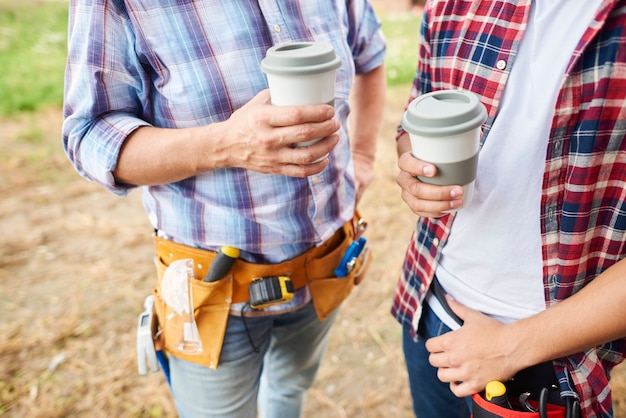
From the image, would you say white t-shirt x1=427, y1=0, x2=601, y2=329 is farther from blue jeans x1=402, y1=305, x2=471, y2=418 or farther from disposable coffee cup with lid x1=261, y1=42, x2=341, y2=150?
disposable coffee cup with lid x1=261, y1=42, x2=341, y2=150

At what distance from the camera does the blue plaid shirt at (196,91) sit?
1207 millimetres

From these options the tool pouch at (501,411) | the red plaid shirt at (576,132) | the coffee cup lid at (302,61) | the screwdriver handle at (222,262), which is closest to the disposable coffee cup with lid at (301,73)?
the coffee cup lid at (302,61)

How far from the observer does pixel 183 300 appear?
1.50m

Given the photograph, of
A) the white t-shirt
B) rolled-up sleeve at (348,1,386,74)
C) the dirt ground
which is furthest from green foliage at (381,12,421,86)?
the white t-shirt

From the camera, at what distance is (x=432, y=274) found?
1369 mm

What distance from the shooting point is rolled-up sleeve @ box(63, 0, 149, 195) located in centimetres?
118

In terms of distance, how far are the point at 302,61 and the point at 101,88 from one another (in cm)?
54

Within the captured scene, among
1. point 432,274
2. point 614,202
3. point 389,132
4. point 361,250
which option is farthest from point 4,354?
point 389,132

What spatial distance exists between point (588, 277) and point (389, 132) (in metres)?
4.22

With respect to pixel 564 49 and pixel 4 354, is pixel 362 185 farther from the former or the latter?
pixel 4 354

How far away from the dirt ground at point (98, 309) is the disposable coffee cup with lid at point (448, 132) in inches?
71.9

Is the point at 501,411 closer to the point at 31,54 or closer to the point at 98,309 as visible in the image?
the point at 98,309

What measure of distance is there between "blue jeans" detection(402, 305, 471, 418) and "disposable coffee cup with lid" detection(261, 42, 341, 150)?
0.72 meters

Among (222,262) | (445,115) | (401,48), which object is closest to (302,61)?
(445,115)
